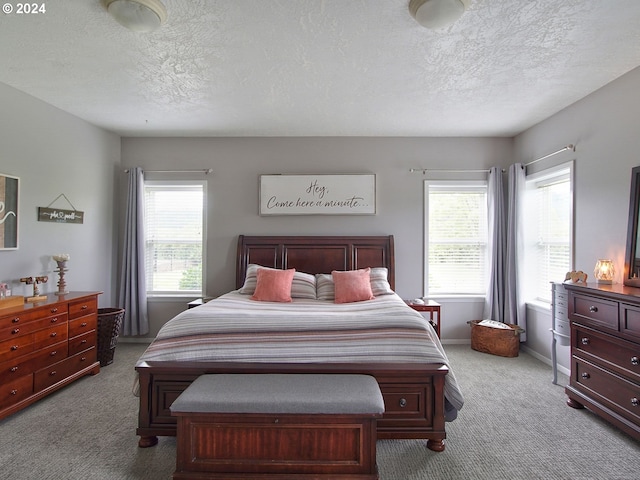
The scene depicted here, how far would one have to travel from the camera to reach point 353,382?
2.04m

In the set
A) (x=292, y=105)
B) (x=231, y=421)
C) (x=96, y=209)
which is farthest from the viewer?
(x=96, y=209)

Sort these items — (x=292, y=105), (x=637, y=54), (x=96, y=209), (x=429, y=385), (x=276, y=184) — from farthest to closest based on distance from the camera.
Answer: (x=276, y=184) → (x=96, y=209) → (x=292, y=105) → (x=637, y=54) → (x=429, y=385)

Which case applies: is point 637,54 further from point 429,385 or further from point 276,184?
point 276,184

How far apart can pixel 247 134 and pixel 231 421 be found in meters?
3.59

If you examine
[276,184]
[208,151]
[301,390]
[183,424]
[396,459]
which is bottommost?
[396,459]

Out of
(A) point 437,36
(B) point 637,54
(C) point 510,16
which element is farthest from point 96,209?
(B) point 637,54

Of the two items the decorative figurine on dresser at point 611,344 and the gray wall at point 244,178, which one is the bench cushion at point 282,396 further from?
the gray wall at point 244,178

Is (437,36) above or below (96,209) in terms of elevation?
above

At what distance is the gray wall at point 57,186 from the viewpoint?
10.2 feet

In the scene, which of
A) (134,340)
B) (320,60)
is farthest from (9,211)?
(320,60)

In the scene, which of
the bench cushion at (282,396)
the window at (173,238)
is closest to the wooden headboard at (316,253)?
the window at (173,238)

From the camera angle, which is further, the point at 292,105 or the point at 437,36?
the point at 292,105

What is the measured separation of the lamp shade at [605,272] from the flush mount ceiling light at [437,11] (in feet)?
7.58

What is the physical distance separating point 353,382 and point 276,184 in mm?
3054
